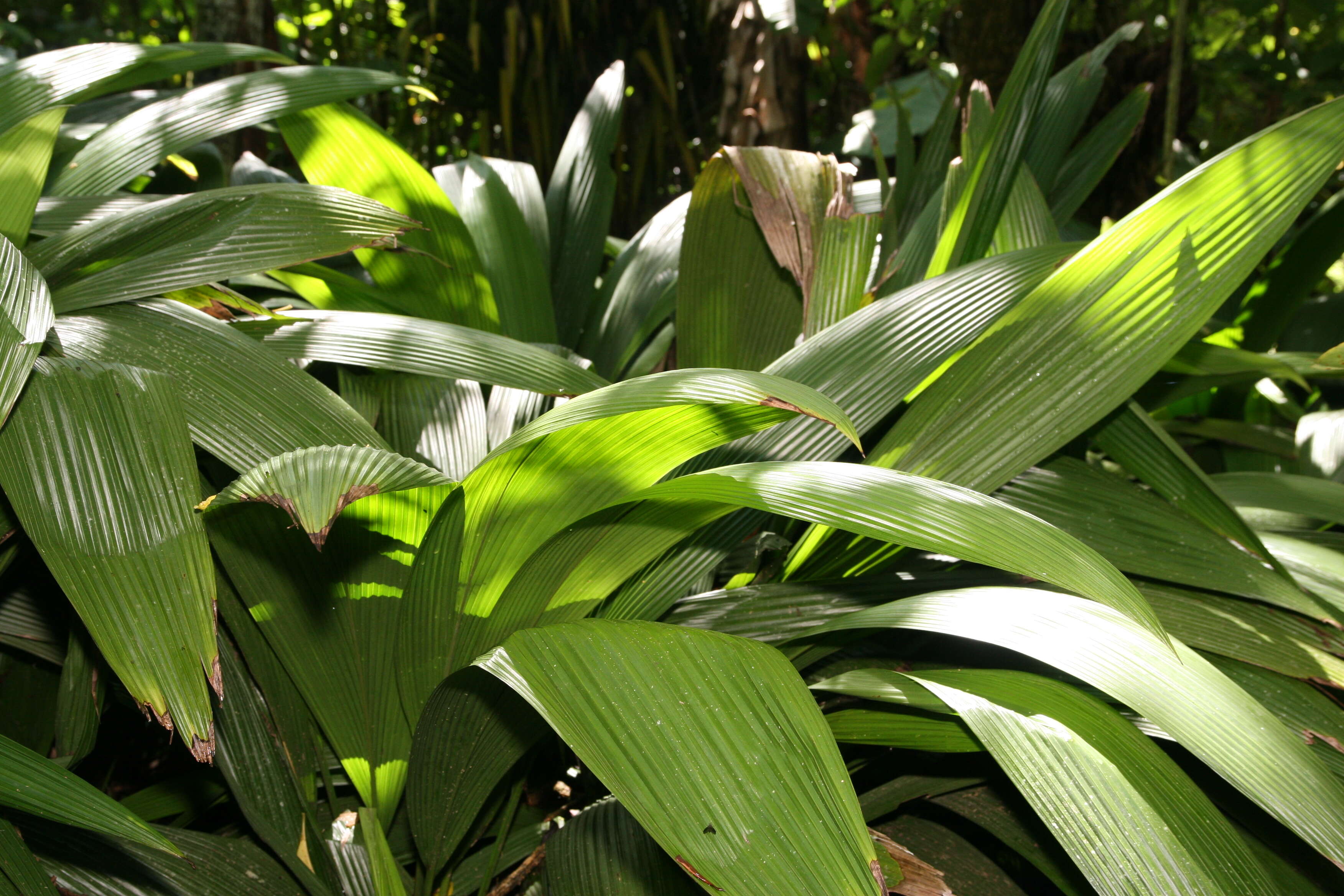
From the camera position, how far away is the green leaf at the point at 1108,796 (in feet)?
1.51

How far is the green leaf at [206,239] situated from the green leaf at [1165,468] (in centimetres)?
67

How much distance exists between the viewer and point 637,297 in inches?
47.6

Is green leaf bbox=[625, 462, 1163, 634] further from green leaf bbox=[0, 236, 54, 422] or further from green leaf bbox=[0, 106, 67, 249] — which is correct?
green leaf bbox=[0, 106, 67, 249]

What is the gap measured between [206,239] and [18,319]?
0.21 metres

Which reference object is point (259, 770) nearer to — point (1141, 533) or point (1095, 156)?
point (1141, 533)

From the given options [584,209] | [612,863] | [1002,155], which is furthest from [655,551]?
[584,209]

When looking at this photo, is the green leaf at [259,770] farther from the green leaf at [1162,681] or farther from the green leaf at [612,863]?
the green leaf at [1162,681]

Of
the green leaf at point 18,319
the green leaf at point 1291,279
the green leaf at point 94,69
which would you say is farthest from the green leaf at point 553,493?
the green leaf at point 1291,279

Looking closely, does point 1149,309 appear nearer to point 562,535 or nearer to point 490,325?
point 562,535

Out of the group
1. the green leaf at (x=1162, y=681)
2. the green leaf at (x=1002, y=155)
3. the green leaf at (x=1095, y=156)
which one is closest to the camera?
the green leaf at (x=1162, y=681)

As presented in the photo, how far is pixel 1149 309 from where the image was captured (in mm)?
636

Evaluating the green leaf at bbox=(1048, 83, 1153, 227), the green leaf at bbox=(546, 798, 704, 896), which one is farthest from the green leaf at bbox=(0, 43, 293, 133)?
the green leaf at bbox=(1048, 83, 1153, 227)

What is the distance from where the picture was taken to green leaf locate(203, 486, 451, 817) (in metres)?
0.54

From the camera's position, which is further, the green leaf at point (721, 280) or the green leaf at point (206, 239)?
the green leaf at point (721, 280)
